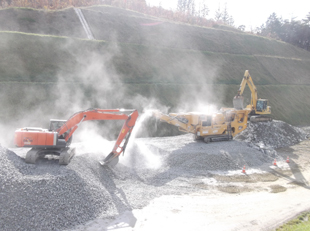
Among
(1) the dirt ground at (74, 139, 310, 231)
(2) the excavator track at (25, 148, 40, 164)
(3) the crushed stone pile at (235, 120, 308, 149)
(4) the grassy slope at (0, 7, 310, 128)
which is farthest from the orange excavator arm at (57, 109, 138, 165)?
(3) the crushed stone pile at (235, 120, 308, 149)

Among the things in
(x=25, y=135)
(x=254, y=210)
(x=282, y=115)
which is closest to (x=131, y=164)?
(x=25, y=135)

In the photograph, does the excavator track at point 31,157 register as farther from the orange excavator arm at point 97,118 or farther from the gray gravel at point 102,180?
the orange excavator arm at point 97,118

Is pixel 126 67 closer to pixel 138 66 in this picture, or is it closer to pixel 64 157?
pixel 138 66

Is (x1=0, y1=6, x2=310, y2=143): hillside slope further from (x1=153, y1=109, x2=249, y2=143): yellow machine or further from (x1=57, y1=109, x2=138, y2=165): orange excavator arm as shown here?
(x1=57, y1=109, x2=138, y2=165): orange excavator arm

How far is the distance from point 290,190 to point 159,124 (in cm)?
1134

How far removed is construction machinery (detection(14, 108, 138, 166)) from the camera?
31.4 ft

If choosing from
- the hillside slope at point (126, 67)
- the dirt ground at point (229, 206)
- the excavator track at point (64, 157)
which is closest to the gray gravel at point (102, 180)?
the excavator track at point (64, 157)

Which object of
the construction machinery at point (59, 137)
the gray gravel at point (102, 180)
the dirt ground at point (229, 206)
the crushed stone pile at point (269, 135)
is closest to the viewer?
the gray gravel at point (102, 180)

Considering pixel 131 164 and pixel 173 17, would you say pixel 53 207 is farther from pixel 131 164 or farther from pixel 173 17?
pixel 173 17

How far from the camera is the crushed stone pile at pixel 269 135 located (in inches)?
744

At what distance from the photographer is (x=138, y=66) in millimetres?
28266

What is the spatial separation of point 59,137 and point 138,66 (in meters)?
19.1

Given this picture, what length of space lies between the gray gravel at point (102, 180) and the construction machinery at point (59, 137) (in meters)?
0.36

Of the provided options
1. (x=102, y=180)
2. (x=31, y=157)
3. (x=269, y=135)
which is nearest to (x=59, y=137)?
(x=31, y=157)
